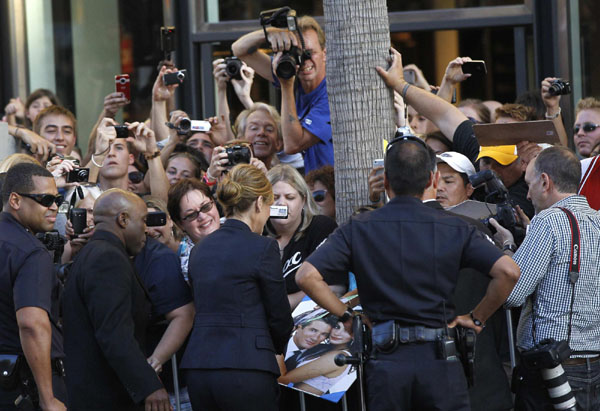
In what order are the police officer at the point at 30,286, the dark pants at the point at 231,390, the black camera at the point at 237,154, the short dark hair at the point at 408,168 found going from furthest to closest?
the black camera at the point at 237,154 < the police officer at the point at 30,286 < the dark pants at the point at 231,390 < the short dark hair at the point at 408,168

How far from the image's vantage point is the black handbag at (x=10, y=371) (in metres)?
5.05

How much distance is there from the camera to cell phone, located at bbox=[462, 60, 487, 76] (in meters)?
6.41

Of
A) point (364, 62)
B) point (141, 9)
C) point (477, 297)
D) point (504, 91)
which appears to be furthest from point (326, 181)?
point (141, 9)

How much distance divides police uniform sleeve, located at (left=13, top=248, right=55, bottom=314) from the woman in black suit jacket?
83cm

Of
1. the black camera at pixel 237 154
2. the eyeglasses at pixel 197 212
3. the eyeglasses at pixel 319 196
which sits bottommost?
the eyeglasses at pixel 197 212

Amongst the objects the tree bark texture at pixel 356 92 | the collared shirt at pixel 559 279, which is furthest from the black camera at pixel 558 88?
the collared shirt at pixel 559 279

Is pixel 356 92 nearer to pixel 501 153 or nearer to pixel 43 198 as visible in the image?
pixel 501 153

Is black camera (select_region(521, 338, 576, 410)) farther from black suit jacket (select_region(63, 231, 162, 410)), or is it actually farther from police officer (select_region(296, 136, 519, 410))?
black suit jacket (select_region(63, 231, 162, 410))

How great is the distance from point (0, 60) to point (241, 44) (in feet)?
17.6

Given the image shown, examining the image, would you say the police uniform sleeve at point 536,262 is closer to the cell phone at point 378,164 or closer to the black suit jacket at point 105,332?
the cell phone at point 378,164

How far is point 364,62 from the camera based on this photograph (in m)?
5.70

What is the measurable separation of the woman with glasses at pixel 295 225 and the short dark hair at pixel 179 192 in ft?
1.43

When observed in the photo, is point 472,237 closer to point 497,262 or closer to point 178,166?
point 497,262

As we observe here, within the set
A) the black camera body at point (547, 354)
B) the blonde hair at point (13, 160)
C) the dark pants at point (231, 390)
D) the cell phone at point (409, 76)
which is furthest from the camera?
the cell phone at point (409, 76)
